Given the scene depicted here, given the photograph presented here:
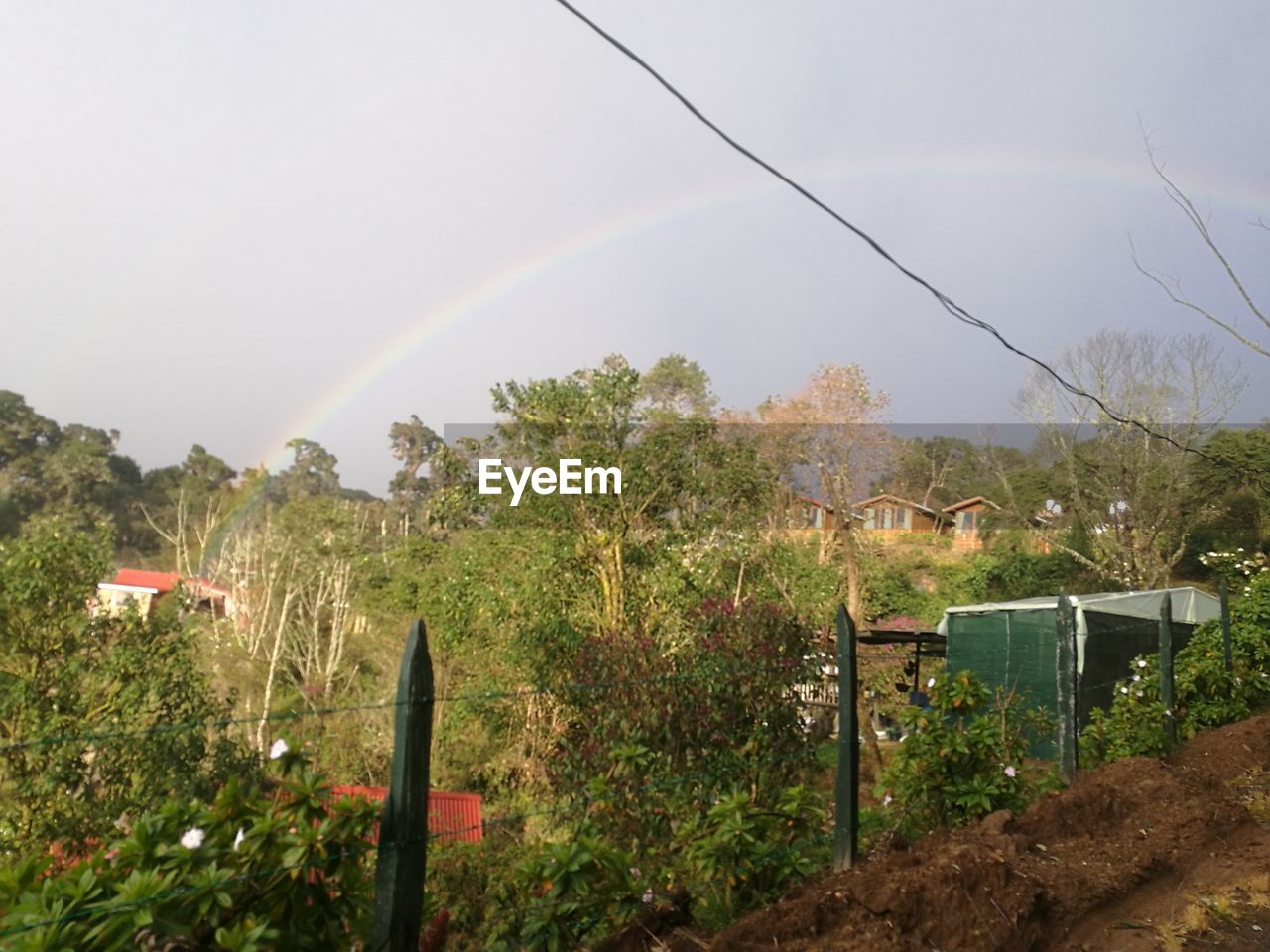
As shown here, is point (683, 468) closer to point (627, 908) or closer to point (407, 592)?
point (407, 592)

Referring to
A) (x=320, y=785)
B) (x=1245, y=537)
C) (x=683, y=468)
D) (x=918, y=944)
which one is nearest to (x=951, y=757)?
(x=918, y=944)

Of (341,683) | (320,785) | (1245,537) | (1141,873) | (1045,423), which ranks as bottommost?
(341,683)

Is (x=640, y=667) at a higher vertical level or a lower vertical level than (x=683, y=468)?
lower

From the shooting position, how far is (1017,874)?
347 cm

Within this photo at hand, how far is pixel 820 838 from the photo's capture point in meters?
3.98

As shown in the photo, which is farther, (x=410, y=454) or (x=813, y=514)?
(x=410, y=454)

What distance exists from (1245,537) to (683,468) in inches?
740

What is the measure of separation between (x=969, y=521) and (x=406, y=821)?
35.3 metres

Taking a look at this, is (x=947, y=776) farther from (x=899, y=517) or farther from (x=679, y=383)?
(x=899, y=517)

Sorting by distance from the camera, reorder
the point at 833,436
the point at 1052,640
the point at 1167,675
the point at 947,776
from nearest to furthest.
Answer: the point at 947,776 → the point at 1167,675 → the point at 1052,640 → the point at 833,436

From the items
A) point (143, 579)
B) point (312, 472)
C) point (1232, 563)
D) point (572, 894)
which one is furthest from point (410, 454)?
point (572, 894)

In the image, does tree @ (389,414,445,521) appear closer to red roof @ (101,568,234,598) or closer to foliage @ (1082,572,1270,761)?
red roof @ (101,568,234,598)

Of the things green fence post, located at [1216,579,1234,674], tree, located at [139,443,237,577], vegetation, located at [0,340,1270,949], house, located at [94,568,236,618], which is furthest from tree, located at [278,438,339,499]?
Answer: green fence post, located at [1216,579,1234,674]

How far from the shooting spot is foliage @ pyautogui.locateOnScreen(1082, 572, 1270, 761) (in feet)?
21.6
